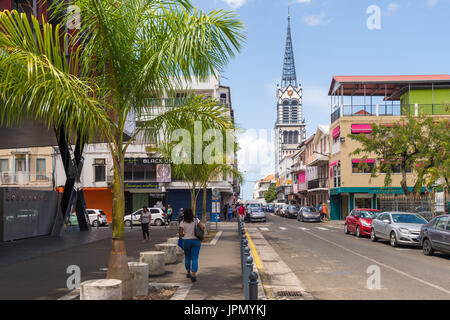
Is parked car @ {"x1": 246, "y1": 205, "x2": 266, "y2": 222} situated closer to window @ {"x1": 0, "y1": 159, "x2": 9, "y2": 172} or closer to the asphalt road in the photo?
window @ {"x1": 0, "y1": 159, "x2": 9, "y2": 172}

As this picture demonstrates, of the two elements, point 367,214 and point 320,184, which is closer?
point 367,214

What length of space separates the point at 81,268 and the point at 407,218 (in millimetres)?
13484

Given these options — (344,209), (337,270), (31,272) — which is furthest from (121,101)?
(344,209)

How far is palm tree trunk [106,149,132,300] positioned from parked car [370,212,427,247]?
13.0 m

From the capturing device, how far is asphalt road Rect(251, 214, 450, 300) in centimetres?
867

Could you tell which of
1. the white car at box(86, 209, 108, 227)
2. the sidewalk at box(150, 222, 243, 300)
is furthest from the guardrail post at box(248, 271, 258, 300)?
the white car at box(86, 209, 108, 227)

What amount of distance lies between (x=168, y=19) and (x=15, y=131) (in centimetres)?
1448

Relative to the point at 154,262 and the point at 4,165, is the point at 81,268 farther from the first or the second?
the point at 4,165

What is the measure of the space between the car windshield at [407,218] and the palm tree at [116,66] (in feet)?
44.6

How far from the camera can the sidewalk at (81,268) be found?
869cm

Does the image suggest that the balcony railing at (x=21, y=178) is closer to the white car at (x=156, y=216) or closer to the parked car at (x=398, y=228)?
the white car at (x=156, y=216)

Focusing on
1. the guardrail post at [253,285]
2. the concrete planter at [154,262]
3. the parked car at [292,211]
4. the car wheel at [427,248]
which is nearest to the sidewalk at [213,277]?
the concrete planter at [154,262]

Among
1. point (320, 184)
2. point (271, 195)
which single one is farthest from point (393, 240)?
point (271, 195)

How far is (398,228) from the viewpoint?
58.3ft
